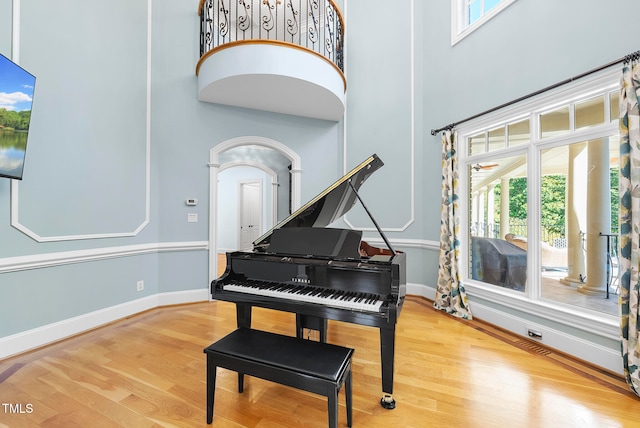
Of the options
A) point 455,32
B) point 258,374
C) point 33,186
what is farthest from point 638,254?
point 33,186

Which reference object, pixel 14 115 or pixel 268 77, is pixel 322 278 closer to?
pixel 268 77

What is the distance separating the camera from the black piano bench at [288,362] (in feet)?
4.30

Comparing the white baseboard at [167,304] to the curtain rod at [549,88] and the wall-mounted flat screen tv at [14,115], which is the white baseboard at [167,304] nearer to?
the wall-mounted flat screen tv at [14,115]

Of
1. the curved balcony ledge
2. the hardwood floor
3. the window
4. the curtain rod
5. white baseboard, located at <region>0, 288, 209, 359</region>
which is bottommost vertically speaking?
the hardwood floor

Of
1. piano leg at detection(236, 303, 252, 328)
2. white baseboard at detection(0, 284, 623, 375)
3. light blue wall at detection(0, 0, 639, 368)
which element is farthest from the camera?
light blue wall at detection(0, 0, 639, 368)

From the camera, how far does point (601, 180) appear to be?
2.47m

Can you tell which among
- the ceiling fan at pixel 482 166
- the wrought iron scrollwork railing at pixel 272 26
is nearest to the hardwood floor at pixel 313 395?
the ceiling fan at pixel 482 166

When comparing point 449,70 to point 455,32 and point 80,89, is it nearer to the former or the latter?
point 455,32

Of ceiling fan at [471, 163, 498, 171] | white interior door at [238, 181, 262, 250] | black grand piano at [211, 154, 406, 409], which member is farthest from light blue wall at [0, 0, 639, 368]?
white interior door at [238, 181, 262, 250]

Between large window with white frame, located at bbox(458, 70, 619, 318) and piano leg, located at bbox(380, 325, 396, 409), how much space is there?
191 centimetres

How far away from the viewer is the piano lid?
2082 mm

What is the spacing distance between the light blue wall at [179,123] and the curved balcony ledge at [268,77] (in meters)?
0.36

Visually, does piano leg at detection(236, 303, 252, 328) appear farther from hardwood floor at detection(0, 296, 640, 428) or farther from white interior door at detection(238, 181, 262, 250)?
white interior door at detection(238, 181, 262, 250)

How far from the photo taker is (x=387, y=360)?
1.66 meters
